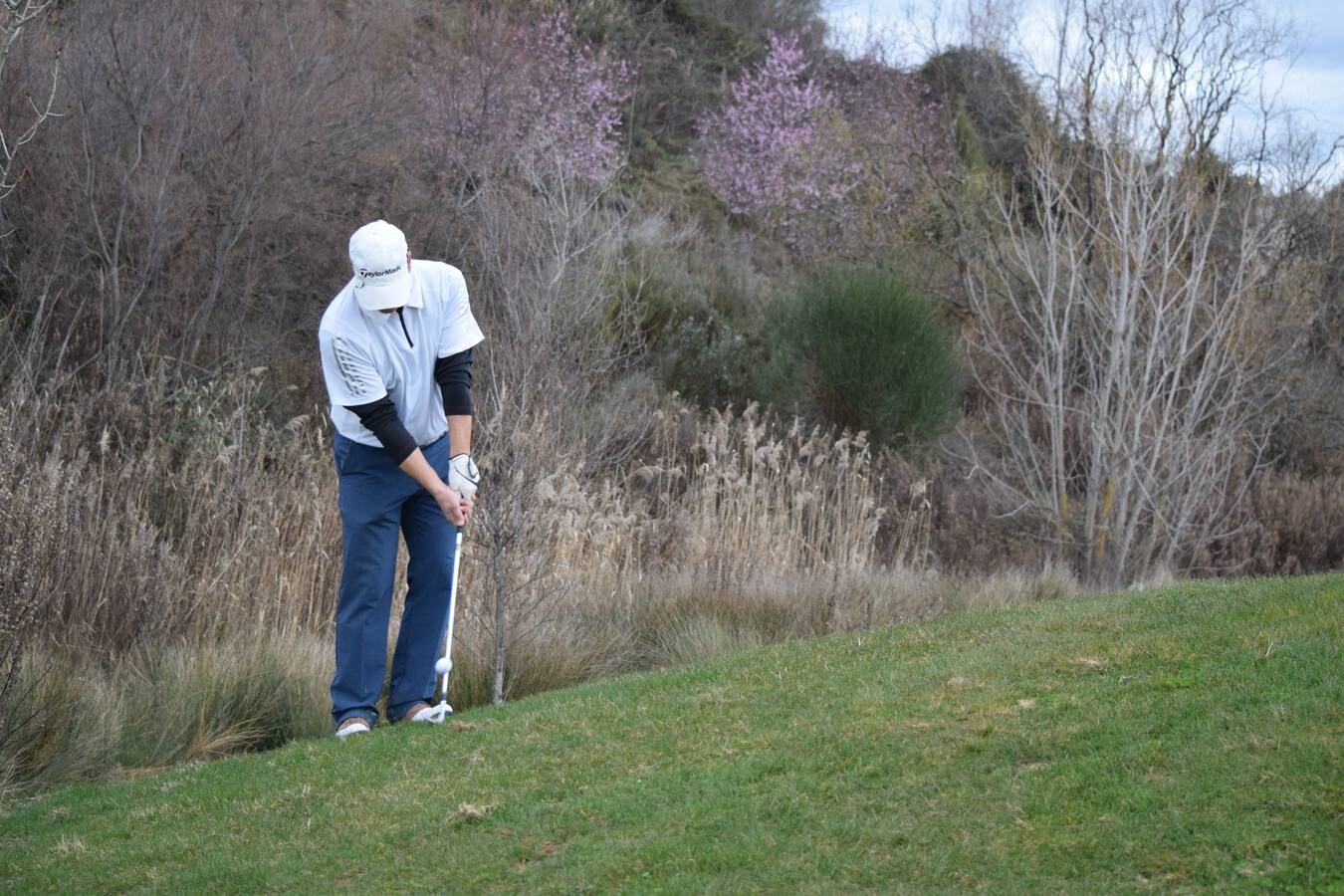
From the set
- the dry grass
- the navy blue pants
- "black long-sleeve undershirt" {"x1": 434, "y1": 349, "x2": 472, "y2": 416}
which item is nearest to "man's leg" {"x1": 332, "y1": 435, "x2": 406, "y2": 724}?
the navy blue pants

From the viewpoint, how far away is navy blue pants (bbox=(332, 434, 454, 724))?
6.21m

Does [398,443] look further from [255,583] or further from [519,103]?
[519,103]

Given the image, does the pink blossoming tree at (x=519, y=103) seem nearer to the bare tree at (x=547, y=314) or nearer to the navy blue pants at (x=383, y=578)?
the bare tree at (x=547, y=314)

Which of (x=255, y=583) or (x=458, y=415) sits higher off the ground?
(x=458, y=415)

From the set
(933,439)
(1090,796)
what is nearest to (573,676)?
(1090,796)

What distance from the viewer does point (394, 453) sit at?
5.95m

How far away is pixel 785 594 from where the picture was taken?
30.8ft

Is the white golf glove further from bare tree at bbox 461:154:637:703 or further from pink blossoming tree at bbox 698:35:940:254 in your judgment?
pink blossoming tree at bbox 698:35:940:254

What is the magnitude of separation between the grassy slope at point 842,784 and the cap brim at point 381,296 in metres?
1.79

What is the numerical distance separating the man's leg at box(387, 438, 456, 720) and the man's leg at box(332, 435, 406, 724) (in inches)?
5.1

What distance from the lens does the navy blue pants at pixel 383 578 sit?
20.4 feet

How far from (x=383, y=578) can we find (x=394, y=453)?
0.64m

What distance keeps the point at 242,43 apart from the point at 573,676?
10.8 meters


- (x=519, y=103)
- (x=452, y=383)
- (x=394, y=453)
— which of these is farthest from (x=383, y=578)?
(x=519, y=103)
